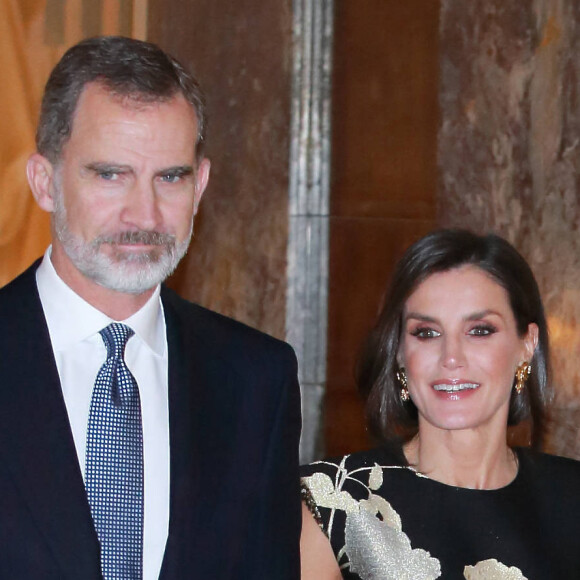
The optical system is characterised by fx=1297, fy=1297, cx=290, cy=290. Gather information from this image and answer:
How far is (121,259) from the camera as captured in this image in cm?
232

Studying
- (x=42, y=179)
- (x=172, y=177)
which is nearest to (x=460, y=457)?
(x=172, y=177)

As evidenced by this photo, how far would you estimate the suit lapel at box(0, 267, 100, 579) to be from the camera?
2.21m

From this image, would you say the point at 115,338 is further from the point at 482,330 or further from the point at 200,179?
the point at 482,330

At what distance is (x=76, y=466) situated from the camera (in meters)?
2.26

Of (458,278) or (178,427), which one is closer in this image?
(178,427)

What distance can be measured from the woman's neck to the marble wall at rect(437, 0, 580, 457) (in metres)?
1.40

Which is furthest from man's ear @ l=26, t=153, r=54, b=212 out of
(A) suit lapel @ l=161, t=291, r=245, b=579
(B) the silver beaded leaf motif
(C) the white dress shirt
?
(B) the silver beaded leaf motif

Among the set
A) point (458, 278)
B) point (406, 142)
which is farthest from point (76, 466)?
point (406, 142)

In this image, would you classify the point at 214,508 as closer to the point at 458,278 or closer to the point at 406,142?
the point at 458,278

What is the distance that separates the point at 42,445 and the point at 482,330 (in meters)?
1.31

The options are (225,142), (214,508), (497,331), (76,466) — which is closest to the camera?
(76,466)

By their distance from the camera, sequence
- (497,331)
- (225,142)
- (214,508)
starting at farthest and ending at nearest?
(225,142) → (497,331) → (214,508)

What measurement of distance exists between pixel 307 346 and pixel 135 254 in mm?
2664

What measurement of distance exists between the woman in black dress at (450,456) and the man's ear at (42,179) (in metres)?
1.06
